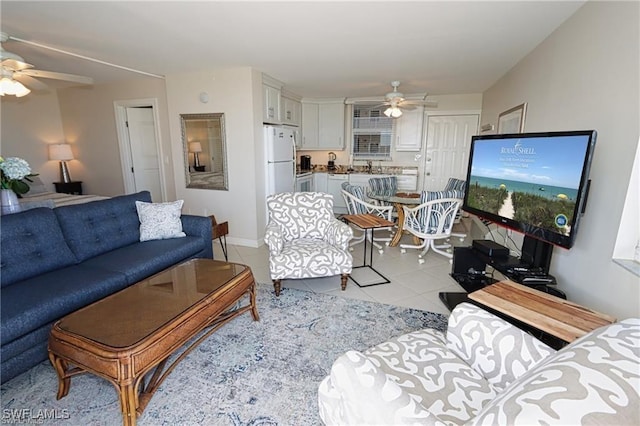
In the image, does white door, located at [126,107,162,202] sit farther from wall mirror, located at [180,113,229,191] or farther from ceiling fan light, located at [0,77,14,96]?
ceiling fan light, located at [0,77,14,96]

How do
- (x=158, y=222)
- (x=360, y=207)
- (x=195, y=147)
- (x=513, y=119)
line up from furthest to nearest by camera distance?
1. (x=195, y=147)
2. (x=360, y=207)
3. (x=513, y=119)
4. (x=158, y=222)

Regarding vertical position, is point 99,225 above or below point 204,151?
below

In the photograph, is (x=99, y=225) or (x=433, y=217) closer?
(x=99, y=225)

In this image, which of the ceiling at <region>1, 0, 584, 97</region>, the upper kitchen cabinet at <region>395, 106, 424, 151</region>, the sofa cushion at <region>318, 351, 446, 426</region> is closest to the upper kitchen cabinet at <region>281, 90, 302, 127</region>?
the ceiling at <region>1, 0, 584, 97</region>

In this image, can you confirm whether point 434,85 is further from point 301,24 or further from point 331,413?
point 331,413

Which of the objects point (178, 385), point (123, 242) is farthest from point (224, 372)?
point (123, 242)

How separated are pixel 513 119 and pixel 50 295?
185 inches

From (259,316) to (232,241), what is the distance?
84.0 inches

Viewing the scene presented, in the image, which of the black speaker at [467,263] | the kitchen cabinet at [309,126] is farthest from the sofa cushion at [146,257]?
the kitchen cabinet at [309,126]

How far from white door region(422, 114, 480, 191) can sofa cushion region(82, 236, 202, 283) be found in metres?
4.96

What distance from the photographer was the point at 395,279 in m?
3.27

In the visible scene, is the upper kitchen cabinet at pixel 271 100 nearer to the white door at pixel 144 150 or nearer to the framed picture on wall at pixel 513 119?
the white door at pixel 144 150

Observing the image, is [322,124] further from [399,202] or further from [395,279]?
[395,279]

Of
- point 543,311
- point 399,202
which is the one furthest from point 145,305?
point 399,202
